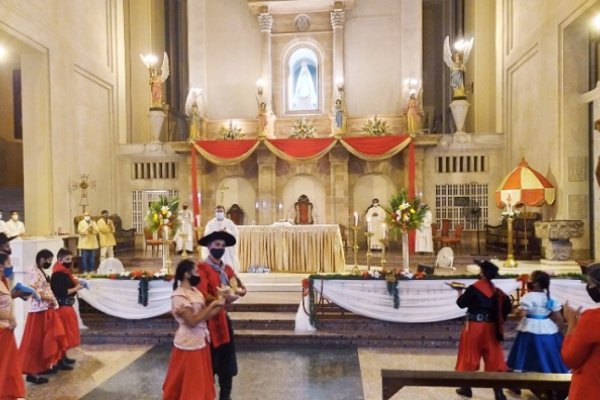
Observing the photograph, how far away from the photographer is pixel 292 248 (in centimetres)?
972

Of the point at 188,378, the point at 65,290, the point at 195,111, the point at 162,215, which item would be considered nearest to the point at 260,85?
the point at 195,111

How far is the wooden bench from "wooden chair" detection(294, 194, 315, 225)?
11.4 meters

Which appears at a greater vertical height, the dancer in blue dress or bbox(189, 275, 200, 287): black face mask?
bbox(189, 275, 200, 287): black face mask

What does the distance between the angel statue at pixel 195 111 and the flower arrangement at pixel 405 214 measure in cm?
823

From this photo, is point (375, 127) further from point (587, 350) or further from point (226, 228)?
point (587, 350)

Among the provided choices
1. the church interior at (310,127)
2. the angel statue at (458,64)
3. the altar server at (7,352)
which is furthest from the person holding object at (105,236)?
the angel statue at (458,64)

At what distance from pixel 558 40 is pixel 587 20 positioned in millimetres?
711

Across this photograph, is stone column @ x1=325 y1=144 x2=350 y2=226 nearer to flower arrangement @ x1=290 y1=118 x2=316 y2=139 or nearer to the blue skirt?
flower arrangement @ x1=290 y1=118 x2=316 y2=139

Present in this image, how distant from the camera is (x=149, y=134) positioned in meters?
17.7

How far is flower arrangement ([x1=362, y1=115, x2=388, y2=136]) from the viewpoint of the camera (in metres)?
15.2

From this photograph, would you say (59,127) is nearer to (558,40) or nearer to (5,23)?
(5,23)

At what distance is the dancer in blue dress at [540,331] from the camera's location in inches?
165

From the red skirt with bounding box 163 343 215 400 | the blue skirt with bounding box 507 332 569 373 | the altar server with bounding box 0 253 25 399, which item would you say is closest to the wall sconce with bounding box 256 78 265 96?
the altar server with bounding box 0 253 25 399

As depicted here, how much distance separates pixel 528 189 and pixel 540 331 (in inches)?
298
